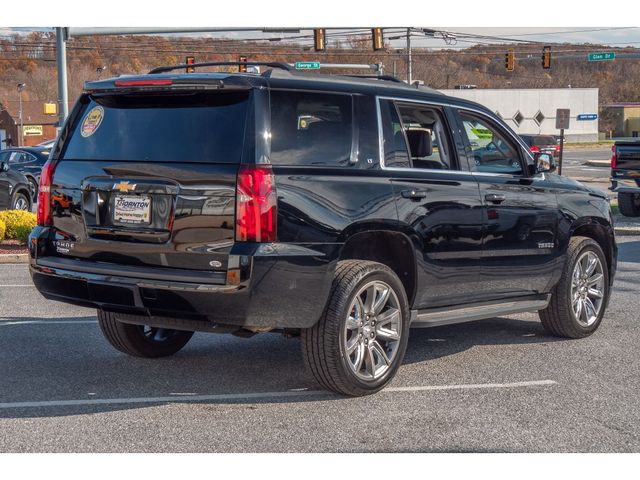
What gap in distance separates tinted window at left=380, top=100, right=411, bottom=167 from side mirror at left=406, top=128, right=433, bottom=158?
11 centimetres

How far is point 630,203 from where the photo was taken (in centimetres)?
2025

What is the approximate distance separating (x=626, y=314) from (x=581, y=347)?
1.75m

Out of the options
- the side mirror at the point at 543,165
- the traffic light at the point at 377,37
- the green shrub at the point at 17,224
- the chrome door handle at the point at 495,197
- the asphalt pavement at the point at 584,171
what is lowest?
the asphalt pavement at the point at 584,171

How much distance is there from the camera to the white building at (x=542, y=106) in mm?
84688

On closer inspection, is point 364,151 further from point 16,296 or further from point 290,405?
point 16,296

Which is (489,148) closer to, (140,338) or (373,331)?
(373,331)

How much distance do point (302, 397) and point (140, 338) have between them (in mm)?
1590

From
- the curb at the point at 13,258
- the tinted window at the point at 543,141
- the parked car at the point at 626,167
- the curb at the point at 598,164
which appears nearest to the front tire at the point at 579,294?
the curb at the point at 13,258

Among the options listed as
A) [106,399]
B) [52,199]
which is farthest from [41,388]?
[52,199]

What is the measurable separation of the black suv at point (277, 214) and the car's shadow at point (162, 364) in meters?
0.36

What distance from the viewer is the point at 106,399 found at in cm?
622

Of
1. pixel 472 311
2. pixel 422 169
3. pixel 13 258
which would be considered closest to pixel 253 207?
pixel 422 169

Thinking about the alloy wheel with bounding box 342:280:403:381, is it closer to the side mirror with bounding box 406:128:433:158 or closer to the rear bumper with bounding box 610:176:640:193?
the side mirror with bounding box 406:128:433:158

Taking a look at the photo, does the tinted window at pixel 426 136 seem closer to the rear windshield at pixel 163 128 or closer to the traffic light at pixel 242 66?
the traffic light at pixel 242 66
